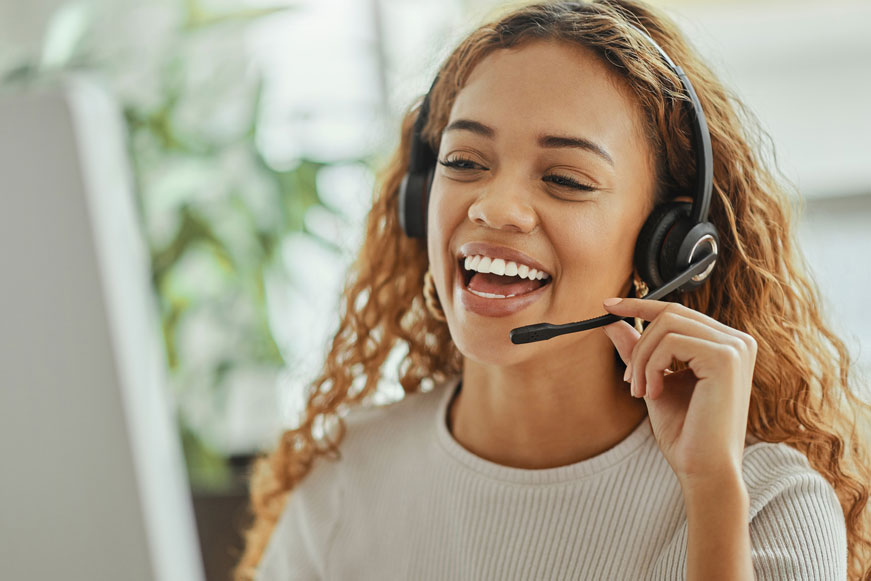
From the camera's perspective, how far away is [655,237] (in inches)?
35.7

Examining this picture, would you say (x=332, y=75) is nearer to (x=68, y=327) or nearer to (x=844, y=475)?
(x=68, y=327)

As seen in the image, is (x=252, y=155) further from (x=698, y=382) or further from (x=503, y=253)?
(x=698, y=382)

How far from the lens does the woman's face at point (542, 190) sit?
2.88ft

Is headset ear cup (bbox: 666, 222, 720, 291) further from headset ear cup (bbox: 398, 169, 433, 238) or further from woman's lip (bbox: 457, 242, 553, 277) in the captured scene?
headset ear cup (bbox: 398, 169, 433, 238)

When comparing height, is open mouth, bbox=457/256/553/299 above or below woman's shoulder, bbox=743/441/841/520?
above

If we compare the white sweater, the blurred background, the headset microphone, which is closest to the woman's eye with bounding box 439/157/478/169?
the headset microphone

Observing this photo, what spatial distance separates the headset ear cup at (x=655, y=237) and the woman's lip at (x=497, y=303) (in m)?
0.12

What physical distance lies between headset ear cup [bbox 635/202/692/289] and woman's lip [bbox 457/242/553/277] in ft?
0.38

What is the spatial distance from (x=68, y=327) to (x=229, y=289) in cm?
54

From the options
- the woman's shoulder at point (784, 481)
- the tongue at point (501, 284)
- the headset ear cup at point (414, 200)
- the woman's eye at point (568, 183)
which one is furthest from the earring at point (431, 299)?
the woman's shoulder at point (784, 481)

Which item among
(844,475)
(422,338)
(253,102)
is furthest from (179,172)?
(844,475)

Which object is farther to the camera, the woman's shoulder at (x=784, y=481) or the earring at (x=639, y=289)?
the earring at (x=639, y=289)

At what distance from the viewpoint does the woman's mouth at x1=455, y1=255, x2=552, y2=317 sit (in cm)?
90

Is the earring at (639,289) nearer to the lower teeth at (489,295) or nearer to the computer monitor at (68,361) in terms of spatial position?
the lower teeth at (489,295)
